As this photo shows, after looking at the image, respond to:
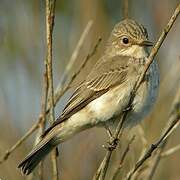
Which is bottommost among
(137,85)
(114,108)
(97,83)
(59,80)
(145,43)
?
(137,85)

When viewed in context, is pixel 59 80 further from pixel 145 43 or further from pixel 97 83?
pixel 145 43

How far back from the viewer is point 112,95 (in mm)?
5488

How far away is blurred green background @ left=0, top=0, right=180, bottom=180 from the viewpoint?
18.9ft

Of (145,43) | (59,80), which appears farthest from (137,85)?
(59,80)

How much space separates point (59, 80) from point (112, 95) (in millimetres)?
847

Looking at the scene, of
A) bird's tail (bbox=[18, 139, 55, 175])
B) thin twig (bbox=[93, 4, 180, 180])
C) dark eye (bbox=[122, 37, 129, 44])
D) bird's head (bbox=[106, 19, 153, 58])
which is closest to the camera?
thin twig (bbox=[93, 4, 180, 180])

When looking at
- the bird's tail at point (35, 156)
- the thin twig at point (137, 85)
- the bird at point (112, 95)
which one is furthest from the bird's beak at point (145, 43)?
the bird's tail at point (35, 156)

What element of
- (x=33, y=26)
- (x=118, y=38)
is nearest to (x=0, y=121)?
(x=33, y=26)

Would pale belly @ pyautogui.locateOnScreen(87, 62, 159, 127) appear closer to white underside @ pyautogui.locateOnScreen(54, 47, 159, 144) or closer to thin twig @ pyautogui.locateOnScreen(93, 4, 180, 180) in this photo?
white underside @ pyautogui.locateOnScreen(54, 47, 159, 144)

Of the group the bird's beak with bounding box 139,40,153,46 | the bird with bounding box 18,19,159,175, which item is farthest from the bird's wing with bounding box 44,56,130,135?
the bird's beak with bounding box 139,40,153,46

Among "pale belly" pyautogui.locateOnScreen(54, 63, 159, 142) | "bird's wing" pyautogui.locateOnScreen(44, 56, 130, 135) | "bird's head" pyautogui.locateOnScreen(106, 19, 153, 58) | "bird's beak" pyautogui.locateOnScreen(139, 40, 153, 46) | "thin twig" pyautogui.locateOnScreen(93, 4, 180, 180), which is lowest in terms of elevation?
"thin twig" pyautogui.locateOnScreen(93, 4, 180, 180)

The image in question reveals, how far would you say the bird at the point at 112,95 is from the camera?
17.7 feet

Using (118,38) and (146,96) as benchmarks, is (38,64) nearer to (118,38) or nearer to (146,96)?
(118,38)

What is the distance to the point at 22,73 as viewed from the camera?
5914mm
